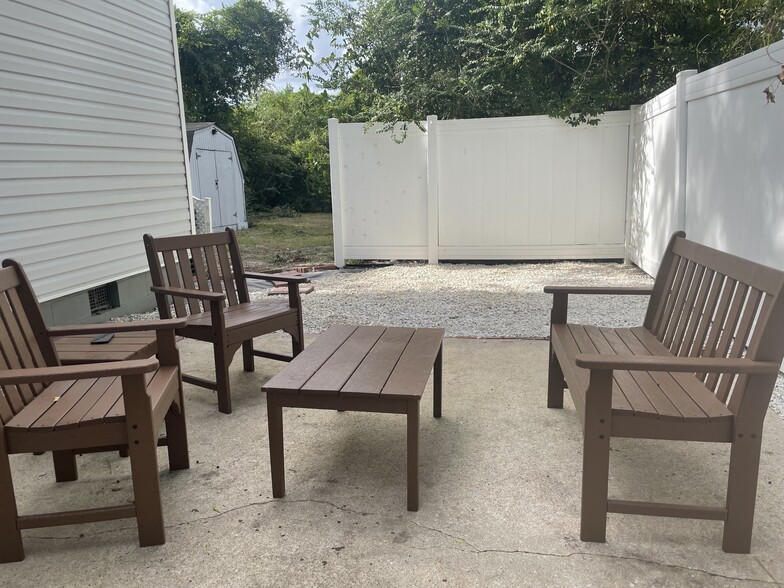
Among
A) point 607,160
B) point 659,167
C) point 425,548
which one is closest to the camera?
point 425,548

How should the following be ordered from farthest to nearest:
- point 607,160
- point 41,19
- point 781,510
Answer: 1. point 607,160
2. point 41,19
3. point 781,510

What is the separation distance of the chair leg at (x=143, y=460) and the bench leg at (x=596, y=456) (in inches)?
55.9

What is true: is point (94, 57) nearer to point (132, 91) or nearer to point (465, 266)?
point (132, 91)

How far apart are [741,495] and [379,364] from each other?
1386 millimetres

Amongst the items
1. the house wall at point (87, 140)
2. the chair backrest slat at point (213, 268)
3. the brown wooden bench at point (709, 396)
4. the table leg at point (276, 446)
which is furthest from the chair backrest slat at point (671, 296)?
the house wall at point (87, 140)

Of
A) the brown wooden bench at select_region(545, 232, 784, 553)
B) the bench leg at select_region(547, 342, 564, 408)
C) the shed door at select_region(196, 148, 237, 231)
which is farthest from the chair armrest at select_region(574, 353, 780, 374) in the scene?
the shed door at select_region(196, 148, 237, 231)

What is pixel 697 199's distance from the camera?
190 inches

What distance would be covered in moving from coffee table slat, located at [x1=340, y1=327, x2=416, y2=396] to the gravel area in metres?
1.71

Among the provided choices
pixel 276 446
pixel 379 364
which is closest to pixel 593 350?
pixel 379 364

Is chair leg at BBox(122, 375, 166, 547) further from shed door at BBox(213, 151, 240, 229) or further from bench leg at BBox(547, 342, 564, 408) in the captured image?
shed door at BBox(213, 151, 240, 229)

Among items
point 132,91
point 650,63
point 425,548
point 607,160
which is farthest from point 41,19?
point 650,63

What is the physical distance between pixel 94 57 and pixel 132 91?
55 centimetres

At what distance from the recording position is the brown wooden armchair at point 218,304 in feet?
10.8

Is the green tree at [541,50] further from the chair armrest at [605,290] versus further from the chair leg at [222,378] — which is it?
the chair leg at [222,378]
